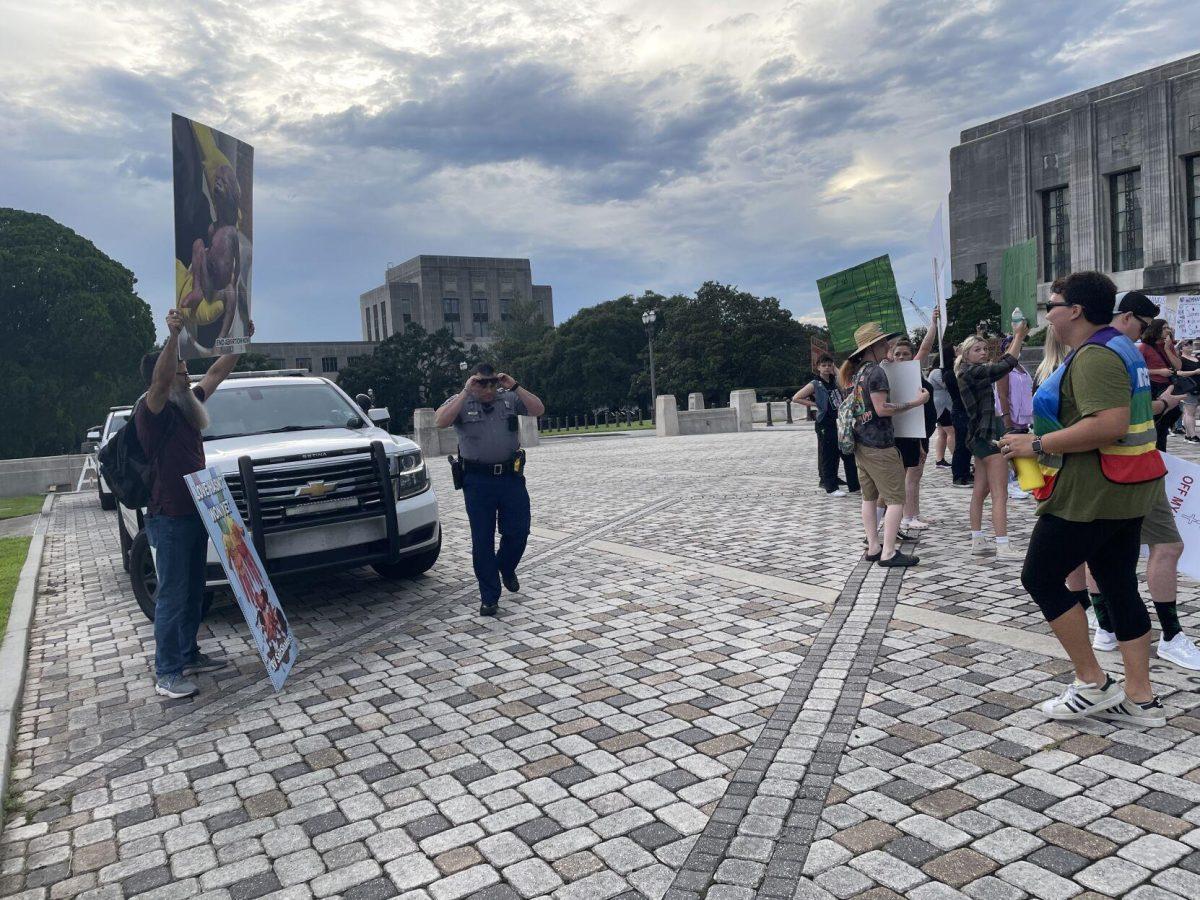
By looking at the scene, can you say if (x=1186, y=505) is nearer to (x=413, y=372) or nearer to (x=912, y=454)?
(x=912, y=454)

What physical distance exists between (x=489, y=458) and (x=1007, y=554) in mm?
4252

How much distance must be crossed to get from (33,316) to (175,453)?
40.1 meters

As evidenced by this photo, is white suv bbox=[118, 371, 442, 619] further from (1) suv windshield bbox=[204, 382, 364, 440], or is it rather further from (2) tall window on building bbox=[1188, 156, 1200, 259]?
(2) tall window on building bbox=[1188, 156, 1200, 259]

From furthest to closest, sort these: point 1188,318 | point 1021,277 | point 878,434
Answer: point 1188,318 → point 1021,277 → point 878,434

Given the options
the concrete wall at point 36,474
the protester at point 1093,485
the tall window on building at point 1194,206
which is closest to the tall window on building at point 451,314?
the tall window on building at point 1194,206

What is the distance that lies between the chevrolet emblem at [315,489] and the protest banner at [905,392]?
14.1 ft

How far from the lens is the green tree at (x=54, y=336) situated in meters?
37.7

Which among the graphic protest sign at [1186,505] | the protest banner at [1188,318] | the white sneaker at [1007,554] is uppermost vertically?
the protest banner at [1188,318]

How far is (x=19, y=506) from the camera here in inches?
768

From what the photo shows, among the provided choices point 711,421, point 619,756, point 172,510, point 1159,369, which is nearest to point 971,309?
point 711,421

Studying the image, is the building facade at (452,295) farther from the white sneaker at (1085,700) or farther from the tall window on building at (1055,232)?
the white sneaker at (1085,700)

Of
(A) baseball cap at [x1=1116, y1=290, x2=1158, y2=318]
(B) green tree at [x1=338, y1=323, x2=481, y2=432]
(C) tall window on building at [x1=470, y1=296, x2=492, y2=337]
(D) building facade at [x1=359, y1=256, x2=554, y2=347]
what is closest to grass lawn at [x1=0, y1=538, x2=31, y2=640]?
(A) baseball cap at [x1=1116, y1=290, x2=1158, y2=318]

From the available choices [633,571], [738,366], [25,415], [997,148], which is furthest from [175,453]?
[997,148]

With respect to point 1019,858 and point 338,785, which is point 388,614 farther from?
point 1019,858
